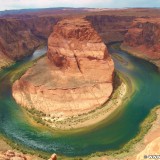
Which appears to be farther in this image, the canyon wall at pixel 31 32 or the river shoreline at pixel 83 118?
the canyon wall at pixel 31 32

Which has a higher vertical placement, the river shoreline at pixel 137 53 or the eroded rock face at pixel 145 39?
the eroded rock face at pixel 145 39

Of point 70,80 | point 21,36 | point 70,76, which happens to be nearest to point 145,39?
point 70,76

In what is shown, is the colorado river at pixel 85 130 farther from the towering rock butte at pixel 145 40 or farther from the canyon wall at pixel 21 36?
the canyon wall at pixel 21 36

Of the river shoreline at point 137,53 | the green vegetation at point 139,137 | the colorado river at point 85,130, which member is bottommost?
the river shoreline at point 137,53

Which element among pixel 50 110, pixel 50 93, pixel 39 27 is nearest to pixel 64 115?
pixel 50 110

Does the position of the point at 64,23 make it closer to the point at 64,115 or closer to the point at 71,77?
the point at 71,77

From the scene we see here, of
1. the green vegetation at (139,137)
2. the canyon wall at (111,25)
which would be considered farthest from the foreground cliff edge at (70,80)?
the canyon wall at (111,25)

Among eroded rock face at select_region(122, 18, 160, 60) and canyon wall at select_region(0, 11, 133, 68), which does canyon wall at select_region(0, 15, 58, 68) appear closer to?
canyon wall at select_region(0, 11, 133, 68)
